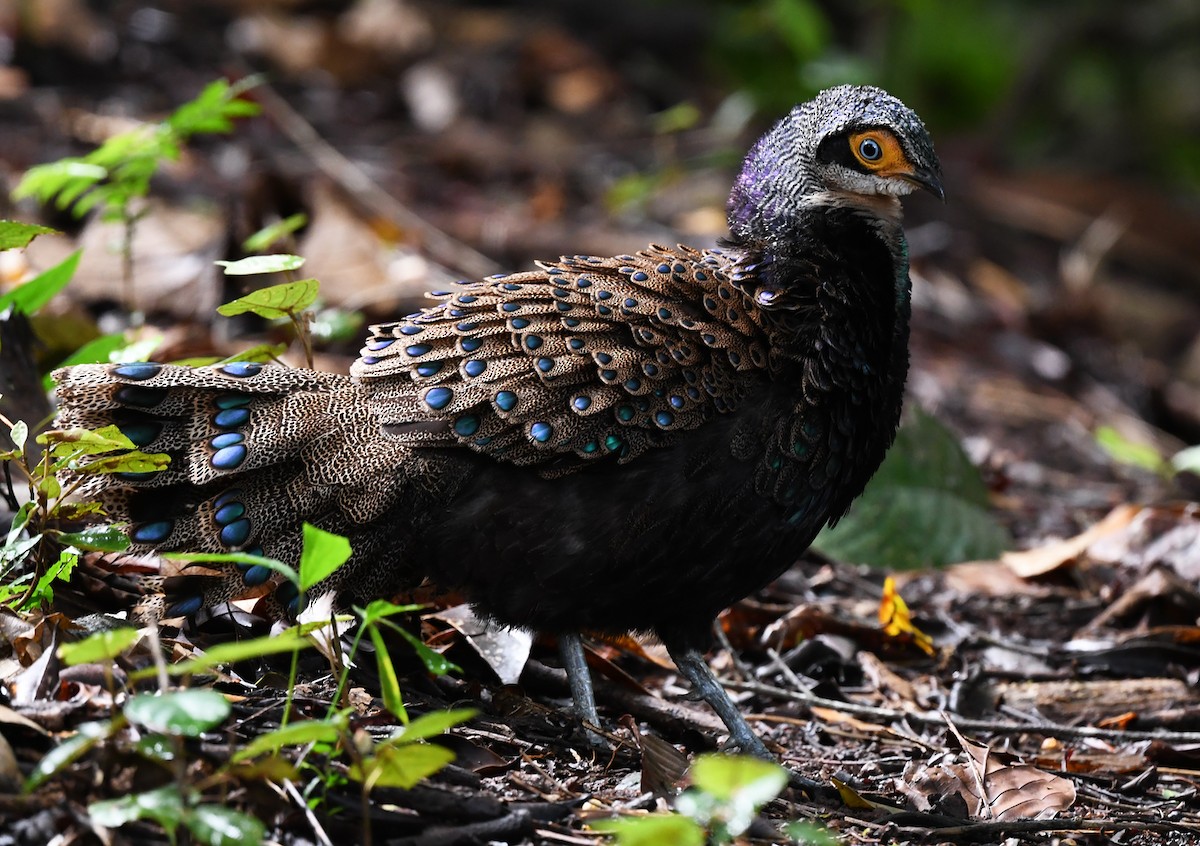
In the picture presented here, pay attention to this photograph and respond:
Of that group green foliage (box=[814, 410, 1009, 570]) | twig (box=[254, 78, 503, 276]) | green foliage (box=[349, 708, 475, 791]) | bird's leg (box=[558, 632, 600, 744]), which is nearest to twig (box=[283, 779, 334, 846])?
green foliage (box=[349, 708, 475, 791])

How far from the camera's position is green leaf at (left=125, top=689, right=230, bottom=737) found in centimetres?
217

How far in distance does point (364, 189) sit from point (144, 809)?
5332 millimetres

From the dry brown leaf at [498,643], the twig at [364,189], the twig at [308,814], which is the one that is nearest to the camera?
the twig at [308,814]

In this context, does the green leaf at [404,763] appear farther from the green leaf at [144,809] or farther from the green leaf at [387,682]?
the green leaf at [144,809]

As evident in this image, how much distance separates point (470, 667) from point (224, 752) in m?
1.22

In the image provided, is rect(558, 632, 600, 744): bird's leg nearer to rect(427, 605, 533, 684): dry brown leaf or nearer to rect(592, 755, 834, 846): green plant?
rect(427, 605, 533, 684): dry brown leaf

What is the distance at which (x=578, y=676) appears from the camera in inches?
139

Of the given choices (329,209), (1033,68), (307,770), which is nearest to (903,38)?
(1033,68)

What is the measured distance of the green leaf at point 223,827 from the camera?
216cm

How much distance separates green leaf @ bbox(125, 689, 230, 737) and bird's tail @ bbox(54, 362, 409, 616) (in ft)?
2.96

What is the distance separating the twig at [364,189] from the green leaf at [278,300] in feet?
9.52

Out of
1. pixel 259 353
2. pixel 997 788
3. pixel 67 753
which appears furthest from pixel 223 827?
pixel 997 788

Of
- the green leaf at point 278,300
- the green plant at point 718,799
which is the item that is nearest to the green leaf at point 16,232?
the green leaf at point 278,300

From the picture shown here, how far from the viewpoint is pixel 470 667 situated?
144 inches
